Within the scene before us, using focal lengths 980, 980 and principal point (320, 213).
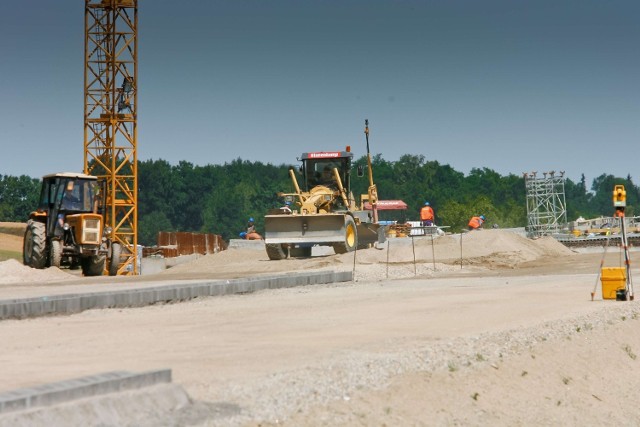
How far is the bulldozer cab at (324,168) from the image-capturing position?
3903 centimetres

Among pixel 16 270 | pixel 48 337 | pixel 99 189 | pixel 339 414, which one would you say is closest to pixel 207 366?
pixel 339 414

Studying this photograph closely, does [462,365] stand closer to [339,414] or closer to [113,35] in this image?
[339,414]

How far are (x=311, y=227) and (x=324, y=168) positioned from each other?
4.00m

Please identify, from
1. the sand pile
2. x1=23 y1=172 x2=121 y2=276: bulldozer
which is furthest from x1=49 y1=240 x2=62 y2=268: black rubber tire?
the sand pile

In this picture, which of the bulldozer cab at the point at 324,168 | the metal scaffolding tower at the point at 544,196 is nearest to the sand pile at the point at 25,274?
the bulldozer cab at the point at 324,168

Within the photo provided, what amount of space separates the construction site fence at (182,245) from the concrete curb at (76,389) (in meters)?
49.9

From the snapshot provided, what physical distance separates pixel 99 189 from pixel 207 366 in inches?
981

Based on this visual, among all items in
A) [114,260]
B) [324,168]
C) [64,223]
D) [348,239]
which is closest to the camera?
[64,223]

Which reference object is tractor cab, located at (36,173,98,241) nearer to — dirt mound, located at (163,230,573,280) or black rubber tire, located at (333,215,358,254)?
dirt mound, located at (163,230,573,280)

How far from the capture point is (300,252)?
3988 centimetres

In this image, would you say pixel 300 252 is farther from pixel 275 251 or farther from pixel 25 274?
pixel 25 274

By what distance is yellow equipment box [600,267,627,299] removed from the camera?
1864cm

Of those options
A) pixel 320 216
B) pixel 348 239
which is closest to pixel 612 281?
pixel 320 216

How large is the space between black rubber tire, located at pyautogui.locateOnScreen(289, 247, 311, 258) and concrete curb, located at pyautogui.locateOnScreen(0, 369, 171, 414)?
31524mm
